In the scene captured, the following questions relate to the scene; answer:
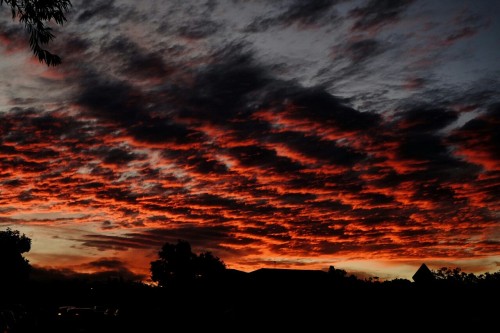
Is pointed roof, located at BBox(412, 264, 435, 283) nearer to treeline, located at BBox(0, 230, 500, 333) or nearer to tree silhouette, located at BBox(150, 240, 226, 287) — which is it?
treeline, located at BBox(0, 230, 500, 333)

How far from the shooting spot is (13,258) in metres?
87.8

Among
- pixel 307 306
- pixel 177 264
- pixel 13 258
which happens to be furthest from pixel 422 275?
pixel 177 264

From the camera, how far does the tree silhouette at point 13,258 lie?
276 feet

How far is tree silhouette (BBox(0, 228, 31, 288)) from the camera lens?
8406cm

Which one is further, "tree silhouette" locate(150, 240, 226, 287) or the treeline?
"tree silhouette" locate(150, 240, 226, 287)

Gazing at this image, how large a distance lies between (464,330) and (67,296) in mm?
93389

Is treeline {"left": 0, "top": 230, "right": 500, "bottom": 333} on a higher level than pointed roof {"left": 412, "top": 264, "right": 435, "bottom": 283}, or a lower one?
lower

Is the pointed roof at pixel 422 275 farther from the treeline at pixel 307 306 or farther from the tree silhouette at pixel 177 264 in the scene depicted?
the tree silhouette at pixel 177 264

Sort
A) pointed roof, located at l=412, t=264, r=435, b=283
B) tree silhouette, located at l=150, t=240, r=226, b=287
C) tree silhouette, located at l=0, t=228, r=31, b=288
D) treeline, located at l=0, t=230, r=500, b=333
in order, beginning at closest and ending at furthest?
1. treeline, located at l=0, t=230, r=500, b=333
2. pointed roof, located at l=412, t=264, r=435, b=283
3. tree silhouette, located at l=0, t=228, r=31, b=288
4. tree silhouette, located at l=150, t=240, r=226, b=287

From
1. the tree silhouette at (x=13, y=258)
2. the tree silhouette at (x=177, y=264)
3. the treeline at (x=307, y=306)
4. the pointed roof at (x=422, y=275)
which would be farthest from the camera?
the tree silhouette at (x=177, y=264)

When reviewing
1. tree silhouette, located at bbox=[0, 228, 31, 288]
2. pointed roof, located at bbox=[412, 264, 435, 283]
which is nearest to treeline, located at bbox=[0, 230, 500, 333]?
→ pointed roof, located at bbox=[412, 264, 435, 283]

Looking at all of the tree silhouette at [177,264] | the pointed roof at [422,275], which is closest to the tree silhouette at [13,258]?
the tree silhouette at [177,264]

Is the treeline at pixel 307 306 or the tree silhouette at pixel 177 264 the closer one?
the treeline at pixel 307 306

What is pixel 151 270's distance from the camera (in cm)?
13838
